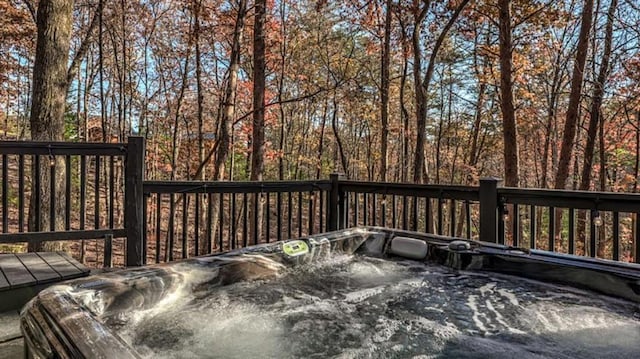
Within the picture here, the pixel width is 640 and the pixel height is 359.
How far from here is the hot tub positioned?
148 centimetres

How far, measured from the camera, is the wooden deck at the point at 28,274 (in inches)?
84.0

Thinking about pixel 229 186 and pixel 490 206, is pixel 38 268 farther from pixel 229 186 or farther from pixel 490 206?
pixel 490 206

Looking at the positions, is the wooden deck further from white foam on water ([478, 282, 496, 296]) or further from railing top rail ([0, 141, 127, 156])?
white foam on water ([478, 282, 496, 296])

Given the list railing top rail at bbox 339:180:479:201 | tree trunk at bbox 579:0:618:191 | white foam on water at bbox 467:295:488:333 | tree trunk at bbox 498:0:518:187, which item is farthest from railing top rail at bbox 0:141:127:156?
tree trunk at bbox 579:0:618:191

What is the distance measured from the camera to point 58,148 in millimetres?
2703

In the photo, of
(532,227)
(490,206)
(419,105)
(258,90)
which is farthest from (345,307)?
(419,105)

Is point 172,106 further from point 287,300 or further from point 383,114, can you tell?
point 287,300

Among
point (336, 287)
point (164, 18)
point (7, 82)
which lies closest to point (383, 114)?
point (164, 18)

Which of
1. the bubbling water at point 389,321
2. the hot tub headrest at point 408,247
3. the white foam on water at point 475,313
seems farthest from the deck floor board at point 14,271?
the white foam on water at point 475,313

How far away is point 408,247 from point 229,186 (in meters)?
1.53

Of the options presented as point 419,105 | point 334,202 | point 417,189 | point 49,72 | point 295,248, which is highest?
point 419,105

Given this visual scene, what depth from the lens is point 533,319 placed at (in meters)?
1.82

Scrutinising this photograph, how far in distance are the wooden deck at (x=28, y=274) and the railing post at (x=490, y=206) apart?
8.53 ft

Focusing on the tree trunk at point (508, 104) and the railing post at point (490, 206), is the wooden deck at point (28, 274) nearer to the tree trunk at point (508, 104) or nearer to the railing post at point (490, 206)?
the railing post at point (490, 206)
